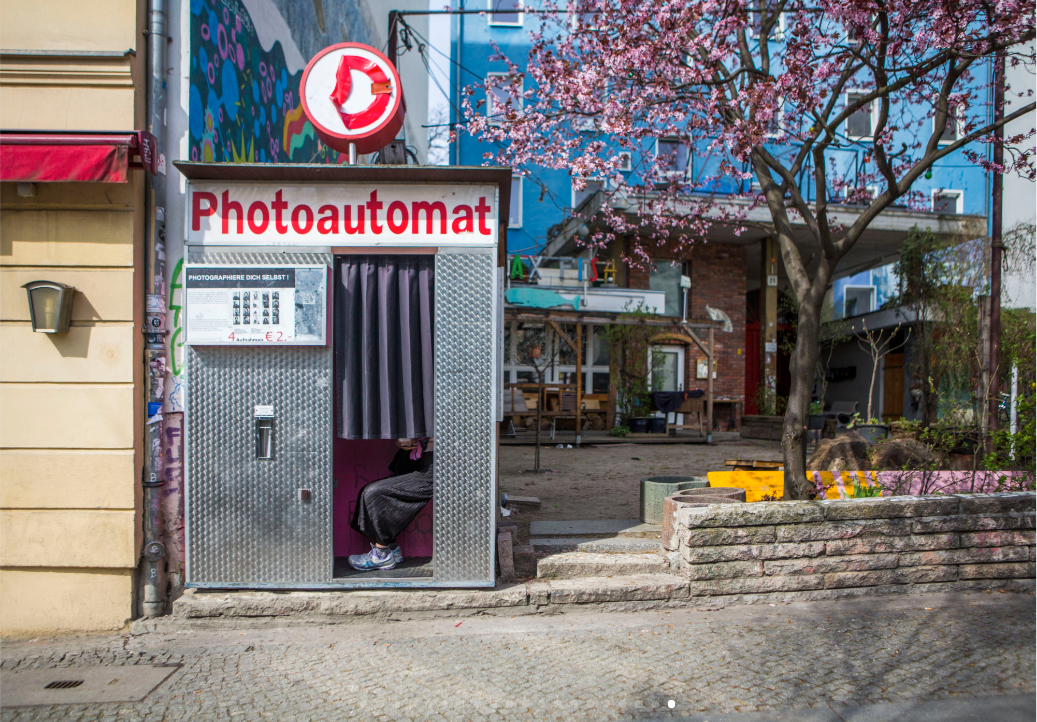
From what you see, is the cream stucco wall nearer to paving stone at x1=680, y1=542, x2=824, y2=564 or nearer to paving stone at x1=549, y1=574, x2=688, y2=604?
paving stone at x1=549, y1=574, x2=688, y2=604

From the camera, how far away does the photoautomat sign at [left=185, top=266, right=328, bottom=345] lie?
4555 millimetres

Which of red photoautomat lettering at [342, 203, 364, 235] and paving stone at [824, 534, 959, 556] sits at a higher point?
red photoautomat lettering at [342, 203, 364, 235]

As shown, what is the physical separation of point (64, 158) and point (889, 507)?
21.3ft

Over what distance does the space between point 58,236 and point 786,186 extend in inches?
246

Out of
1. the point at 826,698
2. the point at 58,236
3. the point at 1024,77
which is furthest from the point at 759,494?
the point at 1024,77

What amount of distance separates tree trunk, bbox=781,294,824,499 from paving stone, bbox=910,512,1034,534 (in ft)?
2.94

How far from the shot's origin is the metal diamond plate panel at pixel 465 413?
Result: 472 cm

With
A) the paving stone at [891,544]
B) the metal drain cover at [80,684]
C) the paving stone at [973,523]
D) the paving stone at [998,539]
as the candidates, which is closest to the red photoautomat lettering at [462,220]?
the metal drain cover at [80,684]

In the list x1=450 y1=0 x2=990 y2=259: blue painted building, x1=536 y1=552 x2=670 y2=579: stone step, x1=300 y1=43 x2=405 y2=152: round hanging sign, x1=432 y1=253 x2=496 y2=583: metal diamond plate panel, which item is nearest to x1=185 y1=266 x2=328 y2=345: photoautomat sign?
x1=432 y1=253 x2=496 y2=583: metal diamond plate panel

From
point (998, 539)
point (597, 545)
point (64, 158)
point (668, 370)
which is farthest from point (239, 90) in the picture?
point (668, 370)

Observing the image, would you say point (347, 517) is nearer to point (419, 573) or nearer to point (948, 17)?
point (419, 573)

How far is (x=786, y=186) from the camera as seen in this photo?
6.39 m

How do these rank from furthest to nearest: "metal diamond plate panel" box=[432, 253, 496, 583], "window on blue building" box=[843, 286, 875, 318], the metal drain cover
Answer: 1. "window on blue building" box=[843, 286, 875, 318]
2. "metal diamond plate panel" box=[432, 253, 496, 583]
3. the metal drain cover

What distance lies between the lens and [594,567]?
16.4 feet
